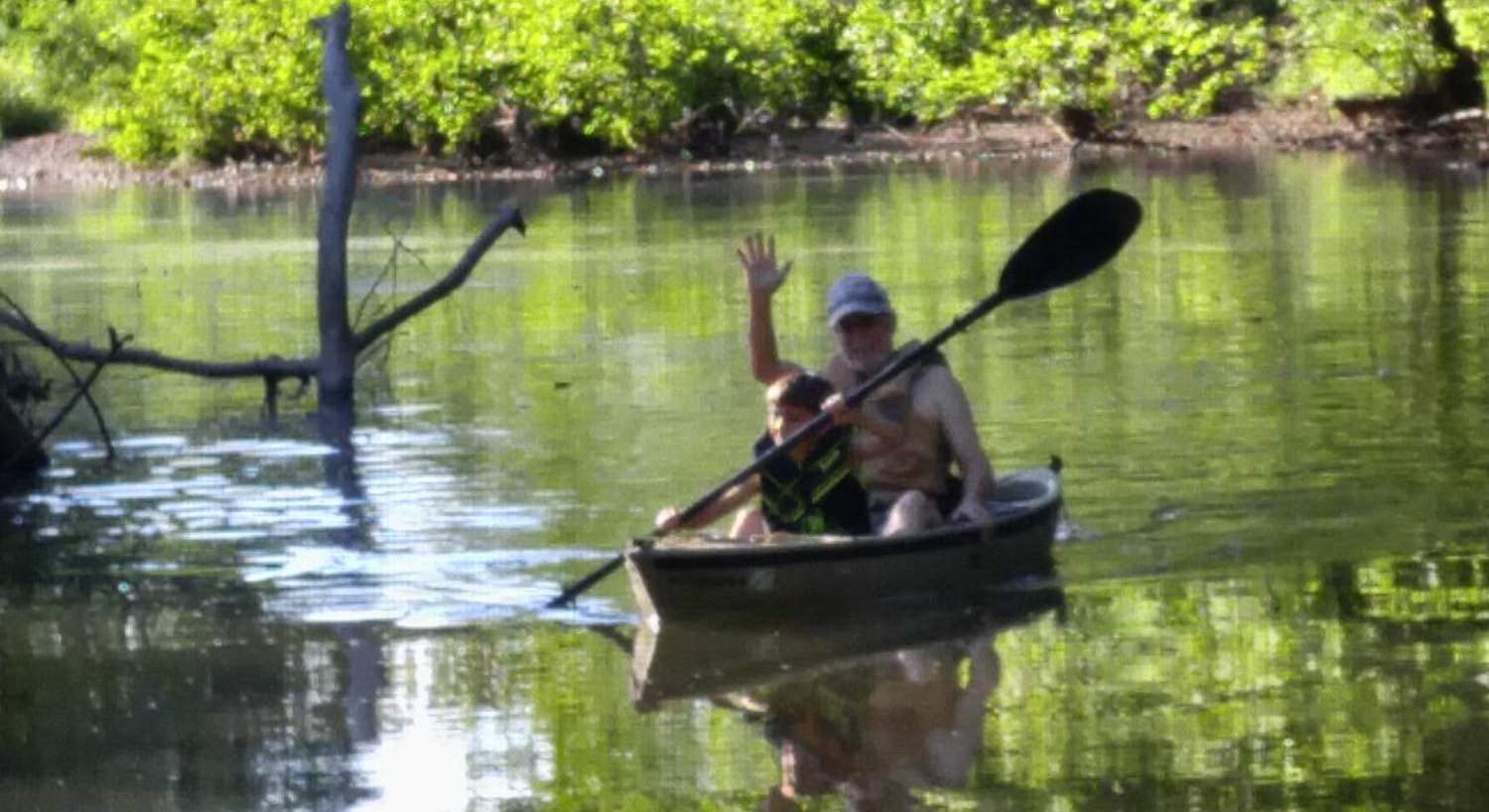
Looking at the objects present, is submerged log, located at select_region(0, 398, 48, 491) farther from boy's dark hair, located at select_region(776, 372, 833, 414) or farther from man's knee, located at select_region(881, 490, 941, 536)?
man's knee, located at select_region(881, 490, 941, 536)

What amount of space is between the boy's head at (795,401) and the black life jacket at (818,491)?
9 cm

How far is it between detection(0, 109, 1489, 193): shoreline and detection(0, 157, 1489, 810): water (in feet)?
64.0

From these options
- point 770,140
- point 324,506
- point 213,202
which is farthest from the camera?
point 770,140

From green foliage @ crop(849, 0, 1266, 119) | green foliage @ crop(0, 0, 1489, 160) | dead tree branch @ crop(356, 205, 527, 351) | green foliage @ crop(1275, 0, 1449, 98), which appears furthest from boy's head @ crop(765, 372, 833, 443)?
green foliage @ crop(849, 0, 1266, 119)

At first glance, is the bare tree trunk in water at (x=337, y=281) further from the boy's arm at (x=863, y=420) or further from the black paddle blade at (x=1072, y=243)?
the boy's arm at (x=863, y=420)

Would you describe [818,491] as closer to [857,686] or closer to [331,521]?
[857,686]

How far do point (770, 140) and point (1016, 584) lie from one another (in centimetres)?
4013

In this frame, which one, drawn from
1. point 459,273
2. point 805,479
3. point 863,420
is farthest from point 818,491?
point 459,273

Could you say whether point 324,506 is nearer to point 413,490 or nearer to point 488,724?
point 413,490

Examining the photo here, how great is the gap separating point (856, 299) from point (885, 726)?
82.7 inches

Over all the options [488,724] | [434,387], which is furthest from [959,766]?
[434,387]

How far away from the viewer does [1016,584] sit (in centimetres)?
1102

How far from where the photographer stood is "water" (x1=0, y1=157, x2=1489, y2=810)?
830 cm

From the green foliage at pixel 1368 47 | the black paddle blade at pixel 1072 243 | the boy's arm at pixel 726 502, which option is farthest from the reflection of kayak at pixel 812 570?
the green foliage at pixel 1368 47
